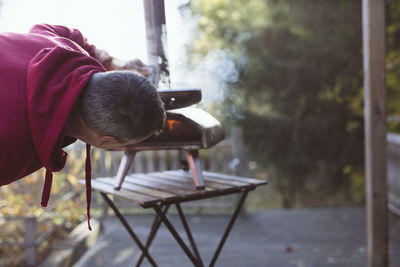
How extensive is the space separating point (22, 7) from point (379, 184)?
3.99 meters

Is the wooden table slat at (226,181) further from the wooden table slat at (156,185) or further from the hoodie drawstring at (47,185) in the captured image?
the hoodie drawstring at (47,185)

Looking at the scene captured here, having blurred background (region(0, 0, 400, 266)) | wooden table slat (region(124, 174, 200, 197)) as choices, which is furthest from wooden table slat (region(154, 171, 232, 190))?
blurred background (region(0, 0, 400, 266))

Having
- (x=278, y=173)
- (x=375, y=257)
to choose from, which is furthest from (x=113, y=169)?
(x=375, y=257)

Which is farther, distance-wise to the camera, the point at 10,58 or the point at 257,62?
the point at 257,62

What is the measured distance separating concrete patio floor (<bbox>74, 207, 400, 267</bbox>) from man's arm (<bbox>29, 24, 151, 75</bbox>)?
2155 millimetres

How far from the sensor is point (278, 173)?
24.4 ft

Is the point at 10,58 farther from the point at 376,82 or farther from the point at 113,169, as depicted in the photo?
the point at 113,169

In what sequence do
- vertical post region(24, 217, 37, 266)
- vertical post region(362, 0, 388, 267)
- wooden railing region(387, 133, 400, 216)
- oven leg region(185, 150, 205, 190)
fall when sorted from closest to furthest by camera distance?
1. oven leg region(185, 150, 205, 190)
2. vertical post region(362, 0, 388, 267)
3. vertical post region(24, 217, 37, 266)
4. wooden railing region(387, 133, 400, 216)

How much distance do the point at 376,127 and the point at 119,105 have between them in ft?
6.77

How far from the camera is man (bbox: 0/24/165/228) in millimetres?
1247

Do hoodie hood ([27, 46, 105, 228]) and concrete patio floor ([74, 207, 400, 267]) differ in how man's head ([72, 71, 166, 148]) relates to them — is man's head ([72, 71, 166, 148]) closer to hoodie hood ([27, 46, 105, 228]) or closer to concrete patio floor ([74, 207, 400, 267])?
hoodie hood ([27, 46, 105, 228])

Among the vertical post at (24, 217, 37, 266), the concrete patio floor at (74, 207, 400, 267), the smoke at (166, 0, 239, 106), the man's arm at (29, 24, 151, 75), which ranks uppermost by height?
the man's arm at (29, 24, 151, 75)

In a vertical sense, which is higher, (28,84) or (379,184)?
(28,84)

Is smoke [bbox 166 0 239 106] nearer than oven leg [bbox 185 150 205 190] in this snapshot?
No
